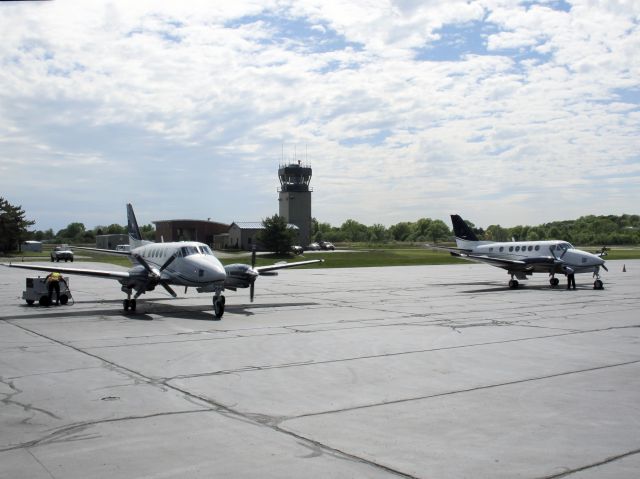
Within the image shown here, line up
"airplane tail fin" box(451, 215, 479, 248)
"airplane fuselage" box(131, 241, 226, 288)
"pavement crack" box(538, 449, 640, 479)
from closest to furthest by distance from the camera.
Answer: "pavement crack" box(538, 449, 640, 479) → "airplane fuselage" box(131, 241, 226, 288) → "airplane tail fin" box(451, 215, 479, 248)

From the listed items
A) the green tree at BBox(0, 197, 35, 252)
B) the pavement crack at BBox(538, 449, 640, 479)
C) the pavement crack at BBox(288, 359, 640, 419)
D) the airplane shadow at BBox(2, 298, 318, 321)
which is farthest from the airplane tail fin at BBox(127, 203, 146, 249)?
the green tree at BBox(0, 197, 35, 252)

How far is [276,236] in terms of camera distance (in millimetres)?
89375

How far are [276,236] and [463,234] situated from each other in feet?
160

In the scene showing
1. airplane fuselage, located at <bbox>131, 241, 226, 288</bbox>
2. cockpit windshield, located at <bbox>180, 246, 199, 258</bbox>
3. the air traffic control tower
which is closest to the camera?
airplane fuselage, located at <bbox>131, 241, 226, 288</bbox>

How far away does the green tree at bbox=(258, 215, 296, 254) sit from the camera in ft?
294

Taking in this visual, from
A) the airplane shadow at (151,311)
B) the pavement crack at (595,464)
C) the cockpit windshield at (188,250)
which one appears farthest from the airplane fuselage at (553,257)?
the pavement crack at (595,464)

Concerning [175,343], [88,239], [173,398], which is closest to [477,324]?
[175,343]

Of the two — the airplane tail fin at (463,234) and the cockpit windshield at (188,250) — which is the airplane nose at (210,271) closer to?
the cockpit windshield at (188,250)

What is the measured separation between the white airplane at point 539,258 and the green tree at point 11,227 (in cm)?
9670

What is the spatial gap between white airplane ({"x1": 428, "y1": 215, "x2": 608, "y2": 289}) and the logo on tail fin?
86.1 inches

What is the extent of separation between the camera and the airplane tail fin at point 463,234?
42906 mm

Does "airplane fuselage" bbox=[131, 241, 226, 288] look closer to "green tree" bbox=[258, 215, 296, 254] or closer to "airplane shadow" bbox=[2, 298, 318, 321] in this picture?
"airplane shadow" bbox=[2, 298, 318, 321]

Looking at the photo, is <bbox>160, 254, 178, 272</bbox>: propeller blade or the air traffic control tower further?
the air traffic control tower

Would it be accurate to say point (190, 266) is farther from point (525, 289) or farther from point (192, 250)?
point (525, 289)
